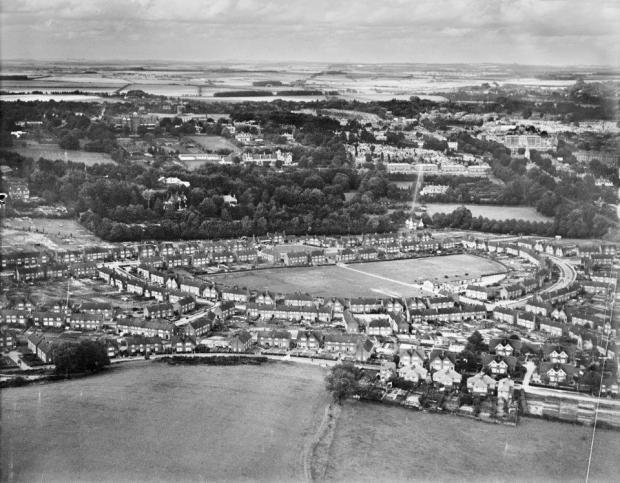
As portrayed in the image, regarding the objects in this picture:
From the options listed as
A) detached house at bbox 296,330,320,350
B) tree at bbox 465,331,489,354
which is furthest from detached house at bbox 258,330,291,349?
tree at bbox 465,331,489,354

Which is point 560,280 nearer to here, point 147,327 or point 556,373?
point 556,373

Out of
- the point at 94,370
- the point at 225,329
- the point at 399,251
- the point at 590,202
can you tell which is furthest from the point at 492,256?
the point at 94,370

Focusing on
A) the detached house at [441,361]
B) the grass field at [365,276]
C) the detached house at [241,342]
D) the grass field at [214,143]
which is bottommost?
the grass field at [365,276]

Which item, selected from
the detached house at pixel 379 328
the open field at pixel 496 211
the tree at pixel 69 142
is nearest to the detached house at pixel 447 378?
the detached house at pixel 379 328

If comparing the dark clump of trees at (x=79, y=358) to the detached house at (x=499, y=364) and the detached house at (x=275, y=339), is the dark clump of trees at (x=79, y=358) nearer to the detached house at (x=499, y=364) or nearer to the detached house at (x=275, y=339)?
the detached house at (x=275, y=339)

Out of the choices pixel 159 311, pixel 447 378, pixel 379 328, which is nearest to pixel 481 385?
pixel 447 378

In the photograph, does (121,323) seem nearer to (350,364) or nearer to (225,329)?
(225,329)
